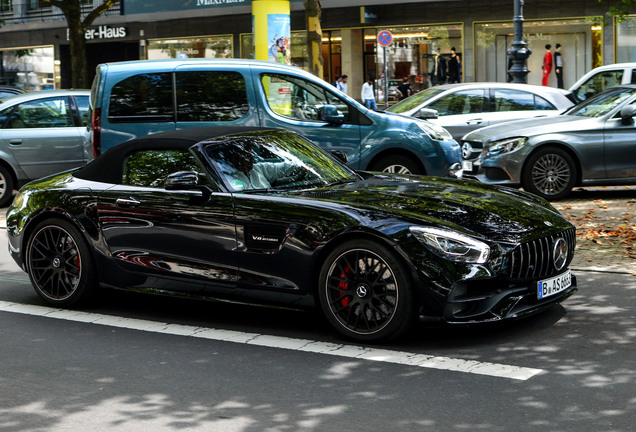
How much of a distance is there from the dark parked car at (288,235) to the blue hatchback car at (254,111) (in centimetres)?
413

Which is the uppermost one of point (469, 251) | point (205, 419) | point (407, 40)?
point (407, 40)

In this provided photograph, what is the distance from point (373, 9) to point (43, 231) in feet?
86.5

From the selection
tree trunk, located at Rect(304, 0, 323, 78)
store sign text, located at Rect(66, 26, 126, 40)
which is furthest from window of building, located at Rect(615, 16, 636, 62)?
store sign text, located at Rect(66, 26, 126, 40)

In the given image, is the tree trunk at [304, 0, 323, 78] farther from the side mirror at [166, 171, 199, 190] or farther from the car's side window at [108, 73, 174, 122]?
the side mirror at [166, 171, 199, 190]

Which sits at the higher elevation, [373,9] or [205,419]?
[373,9]

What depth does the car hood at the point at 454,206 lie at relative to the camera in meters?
6.23

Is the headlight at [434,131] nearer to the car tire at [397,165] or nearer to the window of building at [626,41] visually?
the car tire at [397,165]

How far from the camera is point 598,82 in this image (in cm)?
1880

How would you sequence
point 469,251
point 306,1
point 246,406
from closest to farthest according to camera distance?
point 246,406 → point 469,251 → point 306,1

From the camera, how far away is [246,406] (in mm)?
5137

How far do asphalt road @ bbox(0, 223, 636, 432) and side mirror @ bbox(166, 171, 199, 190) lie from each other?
0.98 metres

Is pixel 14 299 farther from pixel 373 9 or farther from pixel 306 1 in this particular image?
pixel 373 9

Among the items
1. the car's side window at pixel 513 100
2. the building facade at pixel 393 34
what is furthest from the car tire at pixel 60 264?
the building facade at pixel 393 34

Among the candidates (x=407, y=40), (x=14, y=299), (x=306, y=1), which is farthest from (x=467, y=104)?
(x=407, y=40)
